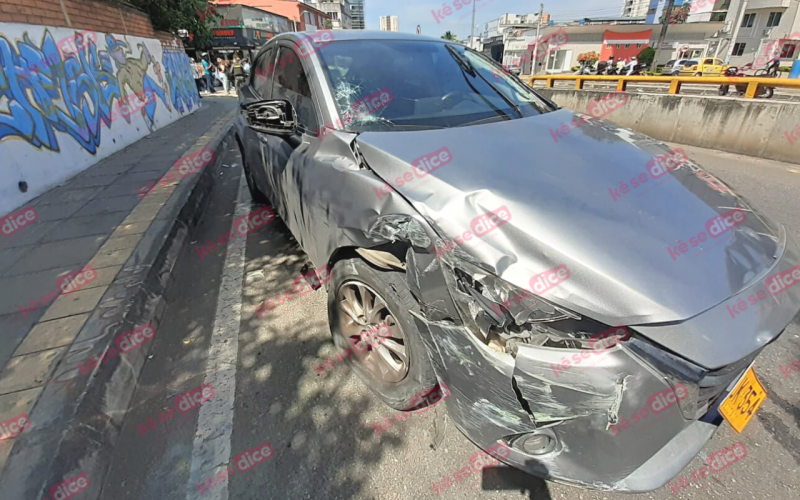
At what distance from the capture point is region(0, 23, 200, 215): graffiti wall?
15.0ft

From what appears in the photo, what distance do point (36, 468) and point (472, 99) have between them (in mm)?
2966

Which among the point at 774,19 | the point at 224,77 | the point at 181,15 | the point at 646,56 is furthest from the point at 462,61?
the point at 774,19

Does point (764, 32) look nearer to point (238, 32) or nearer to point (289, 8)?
point (289, 8)

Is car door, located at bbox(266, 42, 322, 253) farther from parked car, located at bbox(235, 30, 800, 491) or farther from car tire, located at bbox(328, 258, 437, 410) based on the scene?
car tire, located at bbox(328, 258, 437, 410)

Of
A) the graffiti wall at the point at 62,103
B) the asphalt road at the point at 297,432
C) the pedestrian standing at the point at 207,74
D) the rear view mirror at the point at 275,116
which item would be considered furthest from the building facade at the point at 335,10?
the asphalt road at the point at 297,432

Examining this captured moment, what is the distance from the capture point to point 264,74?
3658 mm

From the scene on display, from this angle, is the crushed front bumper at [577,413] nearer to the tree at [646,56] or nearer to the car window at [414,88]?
Answer: the car window at [414,88]

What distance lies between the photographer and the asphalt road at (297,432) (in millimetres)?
1708

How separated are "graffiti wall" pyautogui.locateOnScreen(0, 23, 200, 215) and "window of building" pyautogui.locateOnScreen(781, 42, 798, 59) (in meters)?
55.1

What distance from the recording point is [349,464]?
181 cm

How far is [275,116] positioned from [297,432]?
1.84 meters

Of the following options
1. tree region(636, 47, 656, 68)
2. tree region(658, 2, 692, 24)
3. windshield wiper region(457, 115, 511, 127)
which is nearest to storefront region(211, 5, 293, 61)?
windshield wiper region(457, 115, 511, 127)

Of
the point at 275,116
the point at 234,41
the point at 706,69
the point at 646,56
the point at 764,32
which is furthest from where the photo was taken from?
the point at 646,56

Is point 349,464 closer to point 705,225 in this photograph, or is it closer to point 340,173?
point 340,173
